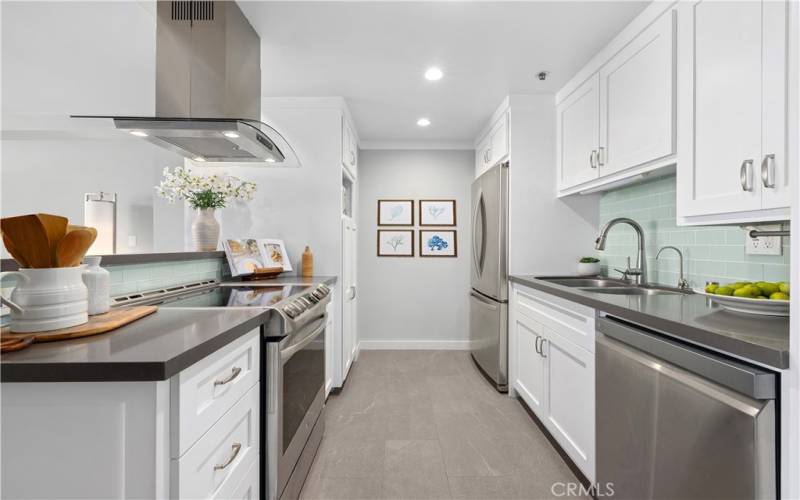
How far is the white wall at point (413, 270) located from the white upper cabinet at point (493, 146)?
0.37m

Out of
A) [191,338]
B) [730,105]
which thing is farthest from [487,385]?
[191,338]

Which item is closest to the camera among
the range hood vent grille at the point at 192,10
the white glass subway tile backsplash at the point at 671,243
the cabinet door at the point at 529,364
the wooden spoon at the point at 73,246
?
the wooden spoon at the point at 73,246

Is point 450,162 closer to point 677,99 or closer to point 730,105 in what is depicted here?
point 677,99

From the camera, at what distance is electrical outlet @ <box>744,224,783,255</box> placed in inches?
58.8

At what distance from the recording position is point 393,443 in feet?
7.12

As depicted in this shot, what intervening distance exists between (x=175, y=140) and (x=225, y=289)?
788 millimetres

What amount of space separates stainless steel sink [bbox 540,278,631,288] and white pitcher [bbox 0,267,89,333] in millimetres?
2439

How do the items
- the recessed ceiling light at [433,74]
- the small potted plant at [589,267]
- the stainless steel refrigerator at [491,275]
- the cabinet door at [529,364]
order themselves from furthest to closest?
the stainless steel refrigerator at [491,275], the small potted plant at [589,267], the recessed ceiling light at [433,74], the cabinet door at [529,364]

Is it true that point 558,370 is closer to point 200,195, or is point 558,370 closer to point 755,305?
point 755,305

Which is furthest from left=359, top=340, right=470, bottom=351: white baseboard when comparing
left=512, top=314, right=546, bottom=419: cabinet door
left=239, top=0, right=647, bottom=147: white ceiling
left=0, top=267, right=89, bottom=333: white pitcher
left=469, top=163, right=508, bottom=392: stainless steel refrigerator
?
left=0, top=267, right=89, bottom=333: white pitcher

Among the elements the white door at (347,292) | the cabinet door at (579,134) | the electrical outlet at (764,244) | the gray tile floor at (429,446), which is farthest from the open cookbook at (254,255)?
the electrical outlet at (764,244)

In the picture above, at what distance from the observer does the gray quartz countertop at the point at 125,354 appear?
2.39ft

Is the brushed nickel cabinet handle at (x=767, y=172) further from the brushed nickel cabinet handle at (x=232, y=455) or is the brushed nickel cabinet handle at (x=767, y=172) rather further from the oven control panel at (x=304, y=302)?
the brushed nickel cabinet handle at (x=232, y=455)

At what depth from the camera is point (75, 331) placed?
927 millimetres
